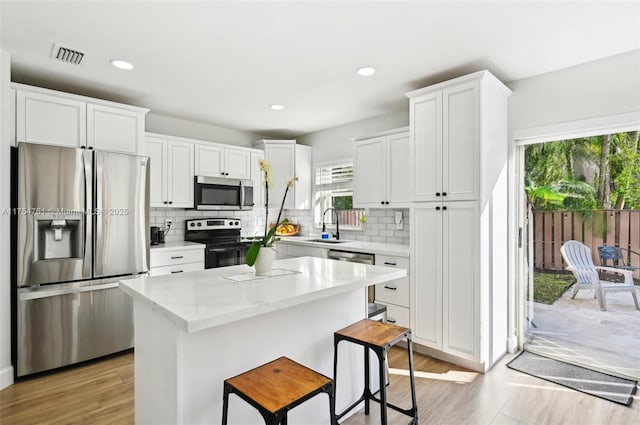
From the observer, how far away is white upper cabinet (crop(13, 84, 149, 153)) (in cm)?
280

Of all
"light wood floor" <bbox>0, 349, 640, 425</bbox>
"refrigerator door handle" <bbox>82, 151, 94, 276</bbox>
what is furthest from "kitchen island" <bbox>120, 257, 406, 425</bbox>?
"refrigerator door handle" <bbox>82, 151, 94, 276</bbox>

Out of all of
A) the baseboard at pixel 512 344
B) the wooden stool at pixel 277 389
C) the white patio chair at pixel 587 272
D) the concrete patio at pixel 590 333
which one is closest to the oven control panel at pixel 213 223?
the wooden stool at pixel 277 389

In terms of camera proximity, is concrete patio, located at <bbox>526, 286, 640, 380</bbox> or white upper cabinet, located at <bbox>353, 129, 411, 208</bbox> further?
white upper cabinet, located at <bbox>353, 129, 411, 208</bbox>

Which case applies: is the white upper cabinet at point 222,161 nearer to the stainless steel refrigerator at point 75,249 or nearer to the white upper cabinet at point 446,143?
the stainless steel refrigerator at point 75,249

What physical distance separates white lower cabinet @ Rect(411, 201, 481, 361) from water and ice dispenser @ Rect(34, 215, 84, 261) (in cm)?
297

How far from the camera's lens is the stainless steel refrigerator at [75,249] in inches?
104

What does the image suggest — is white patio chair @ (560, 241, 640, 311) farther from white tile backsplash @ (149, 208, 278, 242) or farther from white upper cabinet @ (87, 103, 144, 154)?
white upper cabinet @ (87, 103, 144, 154)

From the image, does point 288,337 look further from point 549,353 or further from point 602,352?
point 602,352

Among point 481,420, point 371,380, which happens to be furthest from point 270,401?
point 481,420

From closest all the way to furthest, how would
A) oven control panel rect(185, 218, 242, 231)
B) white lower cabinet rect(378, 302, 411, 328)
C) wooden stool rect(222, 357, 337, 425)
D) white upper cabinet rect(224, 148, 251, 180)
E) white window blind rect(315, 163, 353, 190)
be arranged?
wooden stool rect(222, 357, 337, 425), white lower cabinet rect(378, 302, 411, 328), oven control panel rect(185, 218, 242, 231), white upper cabinet rect(224, 148, 251, 180), white window blind rect(315, 163, 353, 190)

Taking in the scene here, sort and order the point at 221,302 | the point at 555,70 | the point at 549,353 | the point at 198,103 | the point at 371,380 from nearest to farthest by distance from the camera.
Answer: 1. the point at 221,302
2. the point at 371,380
3. the point at 555,70
4. the point at 549,353
5. the point at 198,103

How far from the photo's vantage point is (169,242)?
167 inches

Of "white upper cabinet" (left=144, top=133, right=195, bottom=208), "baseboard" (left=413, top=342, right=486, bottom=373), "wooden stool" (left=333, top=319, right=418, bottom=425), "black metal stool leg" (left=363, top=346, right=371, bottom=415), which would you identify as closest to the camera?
"wooden stool" (left=333, top=319, right=418, bottom=425)

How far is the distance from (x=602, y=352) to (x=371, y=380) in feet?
6.92
